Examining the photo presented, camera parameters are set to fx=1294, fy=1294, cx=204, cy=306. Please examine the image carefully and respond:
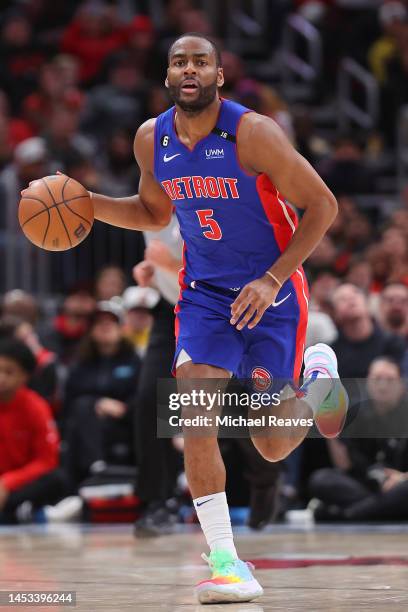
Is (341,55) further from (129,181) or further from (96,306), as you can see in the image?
(96,306)

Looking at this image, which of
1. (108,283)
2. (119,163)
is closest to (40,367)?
(108,283)

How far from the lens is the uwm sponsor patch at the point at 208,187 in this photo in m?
5.39

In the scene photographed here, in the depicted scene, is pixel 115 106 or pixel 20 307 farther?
pixel 115 106

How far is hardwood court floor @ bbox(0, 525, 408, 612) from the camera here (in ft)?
16.0

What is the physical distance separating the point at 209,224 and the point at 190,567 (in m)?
1.83

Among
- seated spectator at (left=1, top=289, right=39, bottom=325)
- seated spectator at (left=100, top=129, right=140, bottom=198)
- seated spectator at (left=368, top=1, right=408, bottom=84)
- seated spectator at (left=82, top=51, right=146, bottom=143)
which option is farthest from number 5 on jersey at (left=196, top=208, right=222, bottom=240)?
seated spectator at (left=368, top=1, right=408, bottom=84)

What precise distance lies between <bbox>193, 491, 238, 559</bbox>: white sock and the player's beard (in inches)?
62.4

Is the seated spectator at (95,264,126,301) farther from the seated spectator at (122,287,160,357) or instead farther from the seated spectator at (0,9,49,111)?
the seated spectator at (0,9,49,111)

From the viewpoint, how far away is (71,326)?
38.1ft

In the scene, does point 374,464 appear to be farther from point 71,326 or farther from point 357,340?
point 71,326

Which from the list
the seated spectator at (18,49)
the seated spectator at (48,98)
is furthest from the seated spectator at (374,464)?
the seated spectator at (18,49)

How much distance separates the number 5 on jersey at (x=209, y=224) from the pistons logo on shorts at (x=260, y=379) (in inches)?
24.5

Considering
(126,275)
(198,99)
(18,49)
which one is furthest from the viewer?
(18,49)

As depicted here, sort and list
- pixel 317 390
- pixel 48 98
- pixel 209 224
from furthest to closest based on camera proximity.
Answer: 1. pixel 48 98
2. pixel 317 390
3. pixel 209 224
